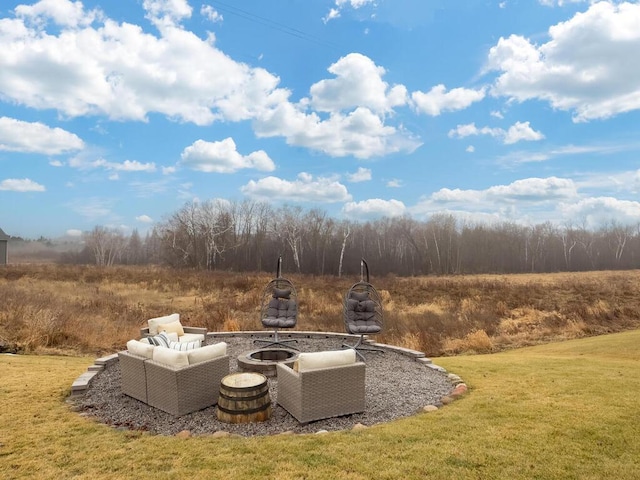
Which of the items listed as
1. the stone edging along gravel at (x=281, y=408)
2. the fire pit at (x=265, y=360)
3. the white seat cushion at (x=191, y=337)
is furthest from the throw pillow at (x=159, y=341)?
the fire pit at (x=265, y=360)

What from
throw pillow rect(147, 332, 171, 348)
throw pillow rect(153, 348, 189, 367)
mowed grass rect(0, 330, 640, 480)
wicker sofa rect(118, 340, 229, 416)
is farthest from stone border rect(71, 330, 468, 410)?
throw pillow rect(153, 348, 189, 367)

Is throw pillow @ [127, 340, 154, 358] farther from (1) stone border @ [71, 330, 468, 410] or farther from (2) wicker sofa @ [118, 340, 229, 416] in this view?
(1) stone border @ [71, 330, 468, 410]

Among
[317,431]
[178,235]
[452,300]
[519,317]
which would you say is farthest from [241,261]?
[317,431]

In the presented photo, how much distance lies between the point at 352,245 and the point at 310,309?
22289 mm

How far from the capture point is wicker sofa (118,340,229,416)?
3.77 m

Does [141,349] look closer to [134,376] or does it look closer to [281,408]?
[134,376]

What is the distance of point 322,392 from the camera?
12.0 feet

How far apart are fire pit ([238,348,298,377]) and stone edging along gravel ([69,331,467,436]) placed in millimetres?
140

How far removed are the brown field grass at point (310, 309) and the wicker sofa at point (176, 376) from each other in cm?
397

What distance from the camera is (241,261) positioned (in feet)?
106

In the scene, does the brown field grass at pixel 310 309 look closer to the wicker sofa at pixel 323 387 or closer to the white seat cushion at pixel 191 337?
the white seat cushion at pixel 191 337

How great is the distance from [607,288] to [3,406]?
19997 mm

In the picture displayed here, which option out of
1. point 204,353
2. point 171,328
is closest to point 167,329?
point 171,328

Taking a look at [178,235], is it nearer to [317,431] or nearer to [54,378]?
[54,378]
